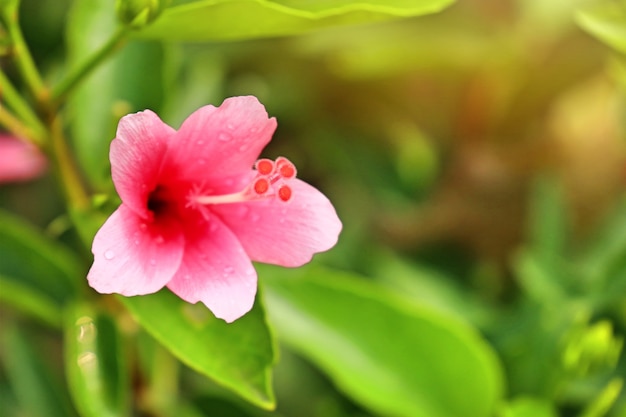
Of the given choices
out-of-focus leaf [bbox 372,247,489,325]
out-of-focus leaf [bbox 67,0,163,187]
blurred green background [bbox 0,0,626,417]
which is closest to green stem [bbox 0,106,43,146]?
out-of-focus leaf [bbox 67,0,163,187]

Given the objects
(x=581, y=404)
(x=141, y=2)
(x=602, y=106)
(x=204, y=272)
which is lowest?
(x=581, y=404)

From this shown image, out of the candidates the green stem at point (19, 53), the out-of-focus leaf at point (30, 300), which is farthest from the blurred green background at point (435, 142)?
the green stem at point (19, 53)

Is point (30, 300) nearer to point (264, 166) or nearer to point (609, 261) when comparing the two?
point (264, 166)

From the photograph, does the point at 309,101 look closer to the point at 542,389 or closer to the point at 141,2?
the point at 542,389

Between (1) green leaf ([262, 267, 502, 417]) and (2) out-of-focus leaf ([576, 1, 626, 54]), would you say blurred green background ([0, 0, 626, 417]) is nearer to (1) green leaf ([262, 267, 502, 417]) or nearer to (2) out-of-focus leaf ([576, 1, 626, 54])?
(1) green leaf ([262, 267, 502, 417])

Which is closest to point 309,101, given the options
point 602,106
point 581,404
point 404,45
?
point 404,45

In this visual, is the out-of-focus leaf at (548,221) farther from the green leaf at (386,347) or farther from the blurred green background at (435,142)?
the green leaf at (386,347)


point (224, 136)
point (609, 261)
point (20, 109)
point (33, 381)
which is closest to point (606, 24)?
point (609, 261)
